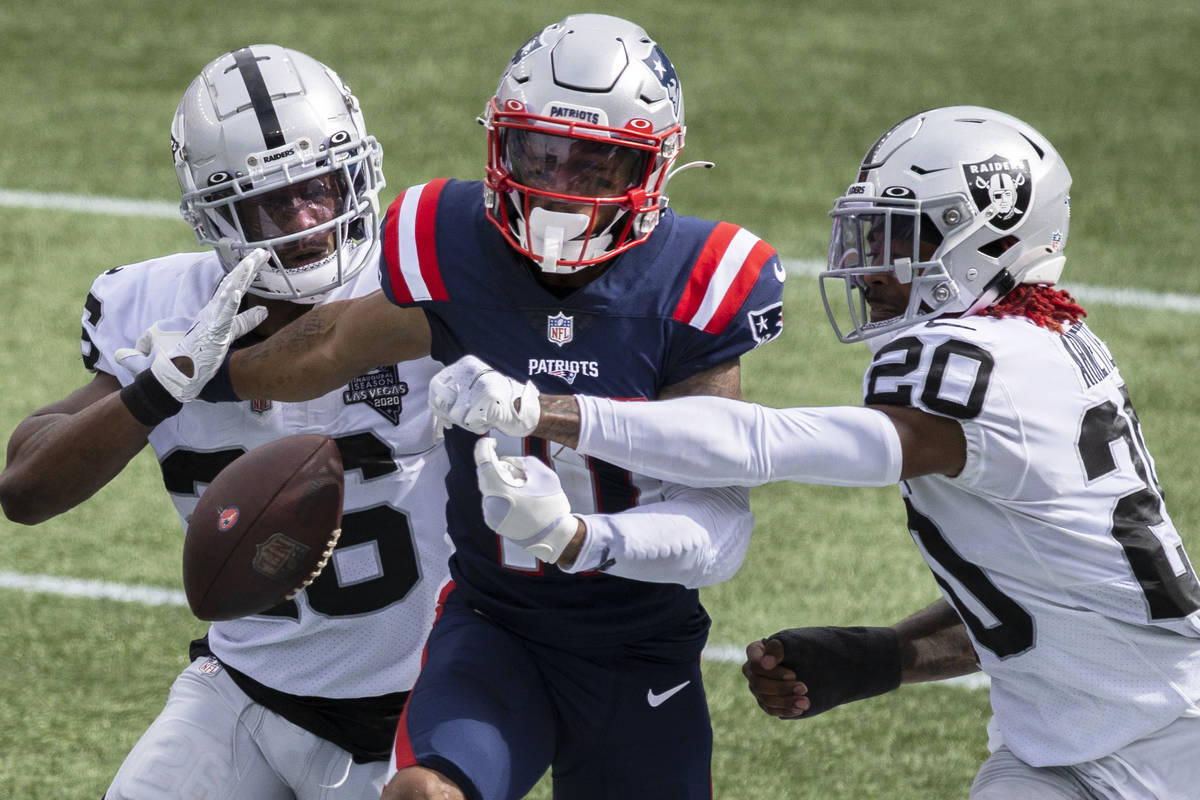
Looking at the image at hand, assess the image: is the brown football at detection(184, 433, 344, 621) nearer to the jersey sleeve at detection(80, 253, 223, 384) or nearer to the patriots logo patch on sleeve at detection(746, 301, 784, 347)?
the jersey sleeve at detection(80, 253, 223, 384)

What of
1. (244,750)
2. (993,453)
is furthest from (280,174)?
(993,453)

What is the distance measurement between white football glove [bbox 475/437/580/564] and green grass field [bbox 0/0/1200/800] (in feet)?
6.01

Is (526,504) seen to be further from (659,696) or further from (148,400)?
(148,400)

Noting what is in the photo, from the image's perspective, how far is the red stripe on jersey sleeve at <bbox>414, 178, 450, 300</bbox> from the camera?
332cm

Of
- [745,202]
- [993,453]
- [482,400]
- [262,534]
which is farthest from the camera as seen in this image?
[745,202]

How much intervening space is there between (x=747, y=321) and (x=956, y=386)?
426 millimetres

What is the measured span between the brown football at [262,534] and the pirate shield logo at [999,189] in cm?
142

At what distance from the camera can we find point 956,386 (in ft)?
10.1

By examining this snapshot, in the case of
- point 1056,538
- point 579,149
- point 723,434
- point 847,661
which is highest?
point 579,149

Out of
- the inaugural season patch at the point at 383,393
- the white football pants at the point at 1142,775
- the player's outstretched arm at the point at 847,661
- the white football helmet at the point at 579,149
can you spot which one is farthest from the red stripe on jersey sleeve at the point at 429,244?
the white football pants at the point at 1142,775

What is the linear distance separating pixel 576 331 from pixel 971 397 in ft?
2.49

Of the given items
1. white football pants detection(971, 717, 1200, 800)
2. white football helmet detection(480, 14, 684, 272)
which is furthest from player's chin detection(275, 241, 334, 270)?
white football pants detection(971, 717, 1200, 800)

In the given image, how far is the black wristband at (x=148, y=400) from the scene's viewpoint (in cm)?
352

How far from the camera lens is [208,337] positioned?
3504mm
